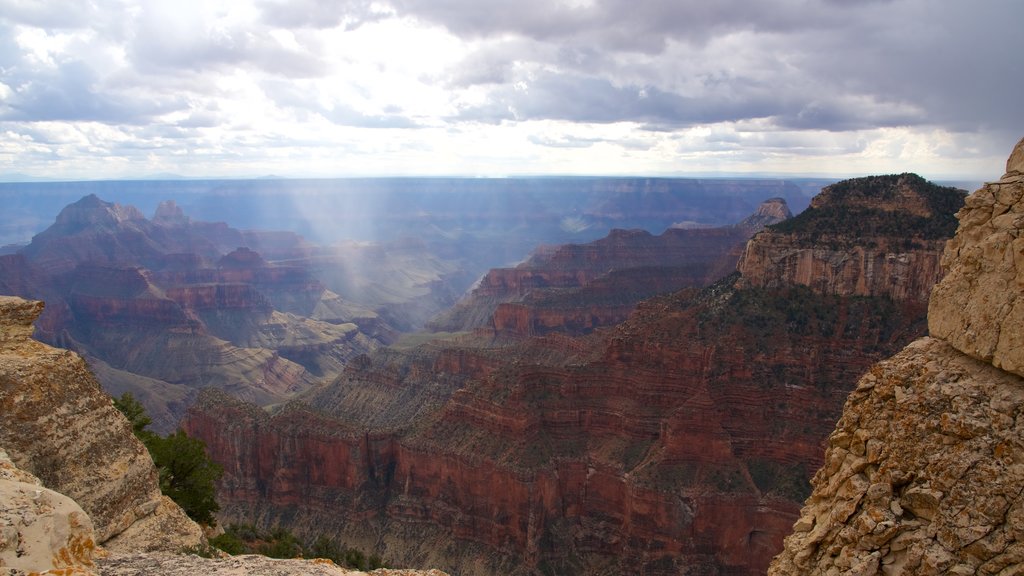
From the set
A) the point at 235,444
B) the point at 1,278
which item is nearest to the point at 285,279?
the point at 1,278

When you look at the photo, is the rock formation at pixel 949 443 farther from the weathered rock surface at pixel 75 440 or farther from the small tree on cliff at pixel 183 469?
the small tree on cliff at pixel 183 469

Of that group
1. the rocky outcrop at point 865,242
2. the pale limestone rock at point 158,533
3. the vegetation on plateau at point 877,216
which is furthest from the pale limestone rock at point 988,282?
the vegetation on plateau at point 877,216

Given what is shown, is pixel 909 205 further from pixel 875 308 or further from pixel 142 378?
pixel 142 378

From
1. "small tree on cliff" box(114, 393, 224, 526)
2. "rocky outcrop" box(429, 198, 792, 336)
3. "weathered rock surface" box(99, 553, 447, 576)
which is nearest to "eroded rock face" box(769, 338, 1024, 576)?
"weathered rock surface" box(99, 553, 447, 576)

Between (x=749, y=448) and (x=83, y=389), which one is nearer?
(x=83, y=389)

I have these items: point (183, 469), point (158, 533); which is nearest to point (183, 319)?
point (183, 469)

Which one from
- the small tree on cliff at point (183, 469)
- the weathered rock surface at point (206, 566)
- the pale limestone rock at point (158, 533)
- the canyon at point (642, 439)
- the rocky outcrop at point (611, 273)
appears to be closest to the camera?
the weathered rock surface at point (206, 566)
